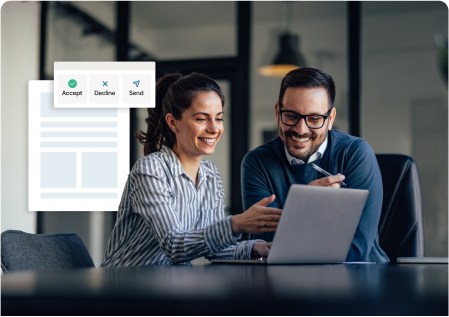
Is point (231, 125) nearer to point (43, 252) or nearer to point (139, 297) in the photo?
point (43, 252)

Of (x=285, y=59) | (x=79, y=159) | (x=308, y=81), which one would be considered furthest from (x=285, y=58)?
(x=308, y=81)

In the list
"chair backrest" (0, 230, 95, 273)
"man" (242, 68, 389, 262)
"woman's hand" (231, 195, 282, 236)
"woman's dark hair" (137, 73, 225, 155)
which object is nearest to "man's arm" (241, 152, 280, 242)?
"man" (242, 68, 389, 262)

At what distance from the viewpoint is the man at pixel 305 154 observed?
169cm

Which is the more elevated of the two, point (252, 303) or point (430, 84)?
point (430, 84)

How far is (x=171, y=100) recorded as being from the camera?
169cm

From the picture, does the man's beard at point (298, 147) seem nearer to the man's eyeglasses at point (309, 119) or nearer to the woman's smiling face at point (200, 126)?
the man's eyeglasses at point (309, 119)

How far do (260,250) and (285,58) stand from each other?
103 inches

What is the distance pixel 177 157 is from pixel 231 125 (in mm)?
2207

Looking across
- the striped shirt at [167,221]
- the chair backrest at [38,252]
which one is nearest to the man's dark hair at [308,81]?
the striped shirt at [167,221]

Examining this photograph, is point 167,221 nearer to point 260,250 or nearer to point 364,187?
point 260,250

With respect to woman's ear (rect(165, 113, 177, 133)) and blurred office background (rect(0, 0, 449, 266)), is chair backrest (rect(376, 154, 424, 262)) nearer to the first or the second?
woman's ear (rect(165, 113, 177, 133))

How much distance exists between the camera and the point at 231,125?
150 inches

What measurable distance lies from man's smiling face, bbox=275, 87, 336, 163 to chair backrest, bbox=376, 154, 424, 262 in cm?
36

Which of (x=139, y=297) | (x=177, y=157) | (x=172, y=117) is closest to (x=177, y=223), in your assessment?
(x=177, y=157)
